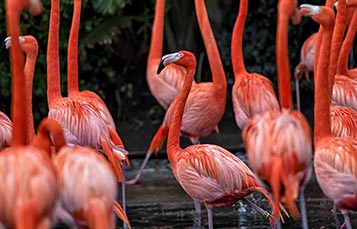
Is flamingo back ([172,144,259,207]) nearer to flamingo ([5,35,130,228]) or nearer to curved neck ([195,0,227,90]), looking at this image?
flamingo ([5,35,130,228])

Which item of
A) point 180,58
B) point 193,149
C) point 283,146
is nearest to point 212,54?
point 180,58

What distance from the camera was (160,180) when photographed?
9.12 m

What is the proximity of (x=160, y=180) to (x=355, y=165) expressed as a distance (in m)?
4.03

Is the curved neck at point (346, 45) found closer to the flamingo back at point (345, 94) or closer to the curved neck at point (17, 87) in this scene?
the flamingo back at point (345, 94)

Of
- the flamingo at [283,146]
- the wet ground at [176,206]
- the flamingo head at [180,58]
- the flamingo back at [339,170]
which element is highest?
the flamingo head at [180,58]

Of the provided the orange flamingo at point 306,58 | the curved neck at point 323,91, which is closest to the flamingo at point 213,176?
the curved neck at point 323,91

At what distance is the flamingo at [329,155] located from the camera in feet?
17.3

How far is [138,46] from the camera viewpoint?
39.5 ft

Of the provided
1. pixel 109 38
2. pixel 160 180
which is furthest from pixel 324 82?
pixel 109 38

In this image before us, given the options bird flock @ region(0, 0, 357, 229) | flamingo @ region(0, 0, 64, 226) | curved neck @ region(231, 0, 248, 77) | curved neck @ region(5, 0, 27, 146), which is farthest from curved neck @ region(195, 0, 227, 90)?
flamingo @ region(0, 0, 64, 226)

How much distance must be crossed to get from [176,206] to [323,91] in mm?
2622

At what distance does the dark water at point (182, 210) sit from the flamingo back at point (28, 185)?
102 inches

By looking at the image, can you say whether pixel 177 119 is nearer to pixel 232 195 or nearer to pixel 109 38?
pixel 232 195

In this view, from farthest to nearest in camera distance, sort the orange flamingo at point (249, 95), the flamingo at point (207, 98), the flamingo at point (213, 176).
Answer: the flamingo at point (207, 98) → the orange flamingo at point (249, 95) → the flamingo at point (213, 176)
